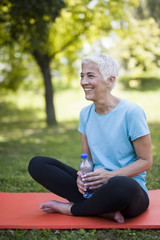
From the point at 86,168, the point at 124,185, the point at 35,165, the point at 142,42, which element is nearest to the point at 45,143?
the point at 142,42

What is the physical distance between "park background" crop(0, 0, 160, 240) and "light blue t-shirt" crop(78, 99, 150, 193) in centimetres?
58

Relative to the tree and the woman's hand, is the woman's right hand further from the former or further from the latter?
the tree

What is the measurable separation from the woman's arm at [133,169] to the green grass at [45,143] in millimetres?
402

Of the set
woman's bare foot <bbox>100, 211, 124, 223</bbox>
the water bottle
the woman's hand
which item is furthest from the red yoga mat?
the woman's hand

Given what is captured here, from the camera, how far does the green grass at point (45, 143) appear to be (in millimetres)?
2418

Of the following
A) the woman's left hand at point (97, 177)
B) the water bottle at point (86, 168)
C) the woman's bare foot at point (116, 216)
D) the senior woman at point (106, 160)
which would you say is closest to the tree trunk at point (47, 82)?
the senior woman at point (106, 160)

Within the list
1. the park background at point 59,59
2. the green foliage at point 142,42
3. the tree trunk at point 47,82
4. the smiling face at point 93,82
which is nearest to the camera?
the smiling face at point 93,82

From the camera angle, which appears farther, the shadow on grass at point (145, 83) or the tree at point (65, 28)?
the shadow on grass at point (145, 83)

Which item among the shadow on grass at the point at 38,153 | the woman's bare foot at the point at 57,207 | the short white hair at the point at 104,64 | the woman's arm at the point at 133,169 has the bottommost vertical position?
the shadow on grass at the point at 38,153

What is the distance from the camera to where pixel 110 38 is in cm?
1134

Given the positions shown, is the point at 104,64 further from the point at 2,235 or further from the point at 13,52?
the point at 13,52

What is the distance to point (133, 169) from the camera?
98.8 inches

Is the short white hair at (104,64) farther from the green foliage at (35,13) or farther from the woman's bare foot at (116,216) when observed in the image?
the green foliage at (35,13)

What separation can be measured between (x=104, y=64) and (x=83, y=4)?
819 cm
